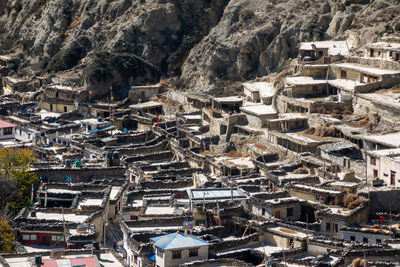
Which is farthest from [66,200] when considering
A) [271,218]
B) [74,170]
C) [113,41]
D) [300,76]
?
[113,41]

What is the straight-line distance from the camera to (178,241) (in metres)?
Result: 53.9

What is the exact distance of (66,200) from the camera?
2672 inches

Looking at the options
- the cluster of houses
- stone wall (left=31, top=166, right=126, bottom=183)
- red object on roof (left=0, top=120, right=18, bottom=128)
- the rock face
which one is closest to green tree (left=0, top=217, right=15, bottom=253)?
the cluster of houses

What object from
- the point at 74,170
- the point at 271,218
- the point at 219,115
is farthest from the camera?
the point at 219,115

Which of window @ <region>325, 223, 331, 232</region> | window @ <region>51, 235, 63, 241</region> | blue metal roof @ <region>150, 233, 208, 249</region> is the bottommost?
window @ <region>51, 235, 63, 241</region>

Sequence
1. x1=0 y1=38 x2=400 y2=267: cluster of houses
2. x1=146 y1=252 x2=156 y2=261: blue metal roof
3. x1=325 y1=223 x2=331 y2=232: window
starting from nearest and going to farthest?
x1=146 y1=252 x2=156 y2=261: blue metal roof
x1=0 y1=38 x2=400 y2=267: cluster of houses
x1=325 y1=223 x2=331 y2=232: window

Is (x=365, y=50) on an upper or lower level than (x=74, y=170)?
upper

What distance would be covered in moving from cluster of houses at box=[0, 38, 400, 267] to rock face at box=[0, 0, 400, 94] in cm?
399

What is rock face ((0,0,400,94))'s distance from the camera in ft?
324

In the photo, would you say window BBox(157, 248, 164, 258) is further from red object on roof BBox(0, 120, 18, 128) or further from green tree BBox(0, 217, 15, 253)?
red object on roof BBox(0, 120, 18, 128)

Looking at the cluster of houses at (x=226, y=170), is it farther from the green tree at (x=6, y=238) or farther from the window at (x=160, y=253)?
the green tree at (x=6, y=238)

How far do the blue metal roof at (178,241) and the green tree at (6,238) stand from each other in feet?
30.5

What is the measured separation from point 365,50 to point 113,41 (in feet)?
117

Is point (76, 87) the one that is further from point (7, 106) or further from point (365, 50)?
point (365, 50)
